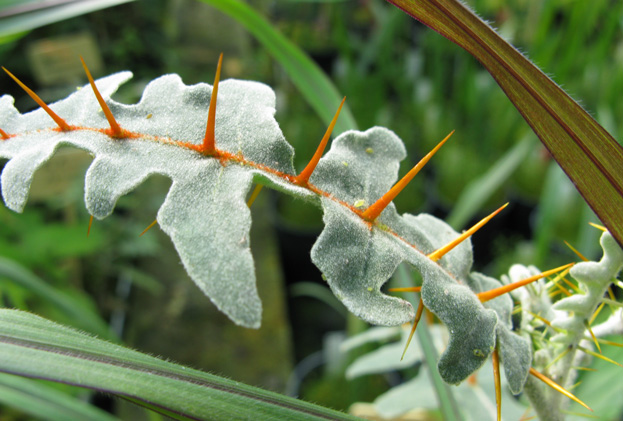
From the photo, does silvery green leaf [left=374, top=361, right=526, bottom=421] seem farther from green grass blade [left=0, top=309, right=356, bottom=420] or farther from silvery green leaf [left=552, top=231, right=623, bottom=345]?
green grass blade [left=0, top=309, right=356, bottom=420]

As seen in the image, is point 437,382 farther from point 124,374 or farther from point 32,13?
point 32,13

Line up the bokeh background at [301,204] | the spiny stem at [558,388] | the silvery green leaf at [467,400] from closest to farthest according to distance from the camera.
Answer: the spiny stem at [558,388]
the silvery green leaf at [467,400]
the bokeh background at [301,204]

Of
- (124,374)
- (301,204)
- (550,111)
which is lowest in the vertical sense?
(301,204)

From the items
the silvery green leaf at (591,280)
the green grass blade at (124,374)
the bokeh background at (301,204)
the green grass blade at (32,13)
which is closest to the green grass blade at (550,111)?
the silvery green leaf at (591,280)

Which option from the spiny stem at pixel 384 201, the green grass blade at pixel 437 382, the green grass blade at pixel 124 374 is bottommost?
the green grass blade at pixel 437 382

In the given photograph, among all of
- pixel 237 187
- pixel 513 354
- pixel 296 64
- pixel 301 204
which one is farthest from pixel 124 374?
pixel 301 204

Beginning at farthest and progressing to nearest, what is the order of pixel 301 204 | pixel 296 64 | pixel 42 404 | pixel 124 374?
pixel 301 204 → pixel 296 64 → pixel 42 404 → pixel 124 374

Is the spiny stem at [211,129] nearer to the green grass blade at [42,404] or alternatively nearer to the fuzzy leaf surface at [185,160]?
the fuzzy leaf surface at [185,160]
